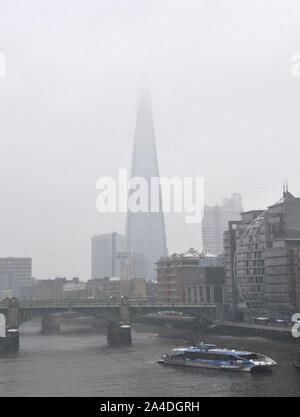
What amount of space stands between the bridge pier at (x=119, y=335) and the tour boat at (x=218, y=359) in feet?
93.3

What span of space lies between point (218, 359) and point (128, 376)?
47.5 ft

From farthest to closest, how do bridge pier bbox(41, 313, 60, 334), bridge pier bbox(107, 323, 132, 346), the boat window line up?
bridge pier bbox(41, 313, 60, 334) → bridge pier bbox(107, 323, 132, 346) → the boat window

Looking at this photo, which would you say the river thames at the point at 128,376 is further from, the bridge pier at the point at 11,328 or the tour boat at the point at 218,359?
the bridge pier at the point at 11,328

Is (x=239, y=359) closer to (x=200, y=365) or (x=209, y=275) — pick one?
(x=200, y=365)

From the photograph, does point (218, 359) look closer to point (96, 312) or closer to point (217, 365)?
point (217, 365)

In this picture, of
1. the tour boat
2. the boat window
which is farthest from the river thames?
the boat window

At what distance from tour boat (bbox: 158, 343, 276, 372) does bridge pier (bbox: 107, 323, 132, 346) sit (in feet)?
93.3

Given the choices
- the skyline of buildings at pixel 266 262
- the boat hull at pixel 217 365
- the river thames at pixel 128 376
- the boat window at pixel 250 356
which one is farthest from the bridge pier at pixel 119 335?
the boat window at pixel 250 356

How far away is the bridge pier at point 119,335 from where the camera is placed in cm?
11094

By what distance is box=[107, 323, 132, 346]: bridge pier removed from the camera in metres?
111

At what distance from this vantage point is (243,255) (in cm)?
14325

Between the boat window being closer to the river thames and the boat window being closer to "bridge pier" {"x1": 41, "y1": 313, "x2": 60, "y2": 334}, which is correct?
the river thames

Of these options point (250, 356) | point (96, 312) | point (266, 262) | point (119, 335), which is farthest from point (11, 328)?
point (266, 262)
